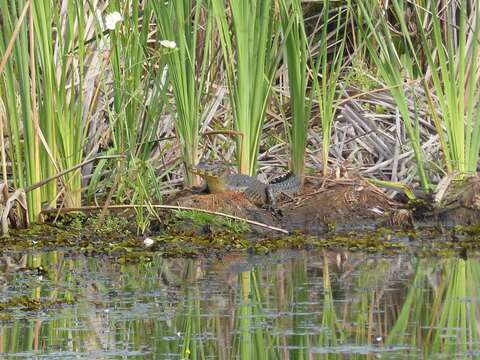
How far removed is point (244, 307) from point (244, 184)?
3.33 metres

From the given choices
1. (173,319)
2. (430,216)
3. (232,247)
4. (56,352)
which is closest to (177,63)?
(232,247)

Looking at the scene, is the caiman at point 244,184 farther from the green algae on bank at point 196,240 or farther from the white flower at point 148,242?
the white flower at point 148,242

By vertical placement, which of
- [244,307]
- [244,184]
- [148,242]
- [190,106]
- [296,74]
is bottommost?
[244,307]

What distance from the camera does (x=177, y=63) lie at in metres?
9.10

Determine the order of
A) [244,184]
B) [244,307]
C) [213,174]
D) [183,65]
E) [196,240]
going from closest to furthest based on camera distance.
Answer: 1. [244,307]
2. [196,240]
3. [183,65]
4. [213,174]
5. [244,184]

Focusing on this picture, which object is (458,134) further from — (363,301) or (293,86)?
(363,301)

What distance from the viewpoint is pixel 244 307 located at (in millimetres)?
6250

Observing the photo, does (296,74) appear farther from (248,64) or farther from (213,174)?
(213,174)

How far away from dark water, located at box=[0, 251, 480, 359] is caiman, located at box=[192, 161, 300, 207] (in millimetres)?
1499

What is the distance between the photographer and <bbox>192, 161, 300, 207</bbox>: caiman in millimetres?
9375

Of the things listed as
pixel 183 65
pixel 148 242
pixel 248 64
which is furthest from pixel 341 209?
pixel 148 242

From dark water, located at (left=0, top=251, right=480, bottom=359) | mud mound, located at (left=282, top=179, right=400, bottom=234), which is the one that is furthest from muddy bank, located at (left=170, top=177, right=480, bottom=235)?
dark water, located at (left=0, top=251, right=480, bottom=359)

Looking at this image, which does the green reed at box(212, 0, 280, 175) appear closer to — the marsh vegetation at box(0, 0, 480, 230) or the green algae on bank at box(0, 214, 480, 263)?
the marsh vegetation at box(0, 0, 480, 230)

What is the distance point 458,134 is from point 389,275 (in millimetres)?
2533
